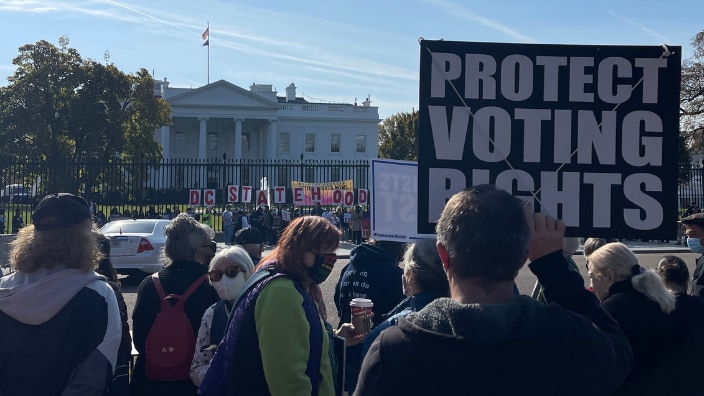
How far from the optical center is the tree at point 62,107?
120 ft

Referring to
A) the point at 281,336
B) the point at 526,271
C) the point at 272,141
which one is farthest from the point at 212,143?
the point at 281,336

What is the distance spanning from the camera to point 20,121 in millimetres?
36281

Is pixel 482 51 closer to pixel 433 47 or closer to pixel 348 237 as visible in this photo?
pixel 433 47

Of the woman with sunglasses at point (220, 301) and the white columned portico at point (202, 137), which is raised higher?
the white columned portico at point (202, 137)

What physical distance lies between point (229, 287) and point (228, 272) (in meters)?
0.08

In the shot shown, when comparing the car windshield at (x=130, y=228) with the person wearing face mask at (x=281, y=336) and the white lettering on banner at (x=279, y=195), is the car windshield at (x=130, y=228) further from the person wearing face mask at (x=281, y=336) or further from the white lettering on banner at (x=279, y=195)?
the white lettering on banner at (x=279, y=195)

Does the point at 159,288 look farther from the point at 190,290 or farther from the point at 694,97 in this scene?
the point at 694,97

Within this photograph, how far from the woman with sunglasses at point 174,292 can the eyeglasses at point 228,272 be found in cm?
21

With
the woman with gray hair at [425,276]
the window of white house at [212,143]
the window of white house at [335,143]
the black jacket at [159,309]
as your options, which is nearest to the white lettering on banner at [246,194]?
the black jacket at [159,309]

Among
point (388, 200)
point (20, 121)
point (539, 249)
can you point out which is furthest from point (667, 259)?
point (20, 121)

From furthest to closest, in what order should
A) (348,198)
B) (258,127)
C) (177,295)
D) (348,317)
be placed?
1. (258,127)
2. (348,198)
3. (348,317)
4. (177,295)

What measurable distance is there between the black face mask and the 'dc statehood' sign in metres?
0.45

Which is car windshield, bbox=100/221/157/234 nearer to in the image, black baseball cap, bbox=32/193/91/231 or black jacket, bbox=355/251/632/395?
black baseball cap, bbox=32/193/91/231

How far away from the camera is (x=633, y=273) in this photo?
3.50 m
